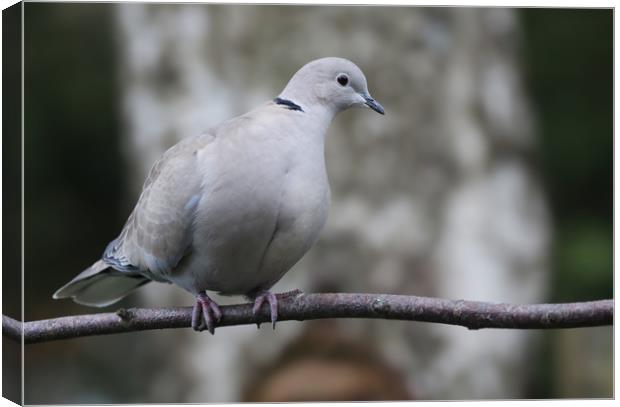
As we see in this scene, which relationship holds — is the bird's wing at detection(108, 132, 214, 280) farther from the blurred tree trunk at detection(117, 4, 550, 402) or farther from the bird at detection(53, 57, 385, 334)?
the blurred tree trunk at detection(117, 4, 550, 402)

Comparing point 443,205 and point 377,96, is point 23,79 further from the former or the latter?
point 443,205

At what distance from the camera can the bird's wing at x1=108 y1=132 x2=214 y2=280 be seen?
314cm

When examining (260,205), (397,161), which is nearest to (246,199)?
(260,205)

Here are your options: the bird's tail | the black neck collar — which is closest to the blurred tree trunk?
the bird's tail

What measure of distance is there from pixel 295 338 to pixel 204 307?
6.08 ft

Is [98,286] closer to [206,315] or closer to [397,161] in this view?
[206,315]

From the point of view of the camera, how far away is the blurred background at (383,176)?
495cm

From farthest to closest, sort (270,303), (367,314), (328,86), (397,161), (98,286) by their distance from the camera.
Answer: (397,161) < (98,286) < (328,86) < (270,303) < (367,314)

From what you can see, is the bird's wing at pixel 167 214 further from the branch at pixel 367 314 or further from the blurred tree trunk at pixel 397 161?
the blurred tree trunk at pixel 397 161

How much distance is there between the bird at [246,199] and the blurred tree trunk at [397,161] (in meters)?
1.77

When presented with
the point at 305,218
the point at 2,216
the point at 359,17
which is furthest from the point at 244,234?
the point at 359,17

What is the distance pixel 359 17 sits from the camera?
496cm

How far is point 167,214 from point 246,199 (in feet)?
1.00

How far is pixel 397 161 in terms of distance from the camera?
204 inches
